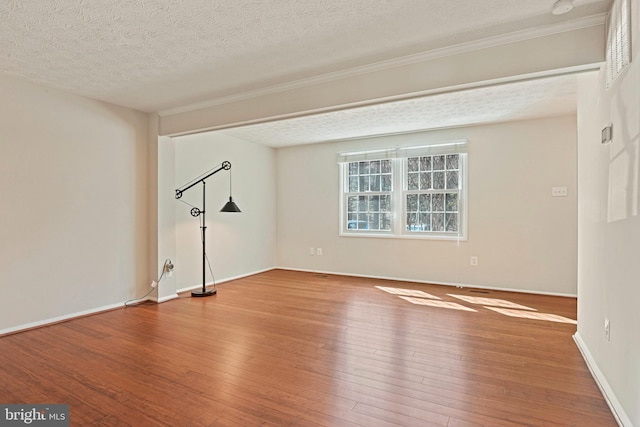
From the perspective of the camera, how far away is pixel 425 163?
5.38 metres

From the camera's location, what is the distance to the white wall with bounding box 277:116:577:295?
14.6 feet

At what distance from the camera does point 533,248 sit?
461 centimetres

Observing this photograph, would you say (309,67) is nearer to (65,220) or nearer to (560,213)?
(65,220)

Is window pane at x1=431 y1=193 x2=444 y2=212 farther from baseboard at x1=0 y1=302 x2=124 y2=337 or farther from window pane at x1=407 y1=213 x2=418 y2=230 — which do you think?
baseboard at x1=0 y1=302 x2=124 y2=337

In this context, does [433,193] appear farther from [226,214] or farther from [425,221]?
[226,214]

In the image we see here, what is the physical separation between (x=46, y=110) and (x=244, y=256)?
3381 mm

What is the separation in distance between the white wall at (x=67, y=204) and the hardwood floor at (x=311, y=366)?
33cm

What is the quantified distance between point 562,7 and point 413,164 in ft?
11.5

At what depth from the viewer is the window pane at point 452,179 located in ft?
16.9

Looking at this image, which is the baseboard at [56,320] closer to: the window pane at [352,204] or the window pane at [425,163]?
the window pane at [352,204]

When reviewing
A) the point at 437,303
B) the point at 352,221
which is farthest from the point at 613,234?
the point at 352,221

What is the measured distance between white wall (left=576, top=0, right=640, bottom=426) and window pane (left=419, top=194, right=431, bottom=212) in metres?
2.59

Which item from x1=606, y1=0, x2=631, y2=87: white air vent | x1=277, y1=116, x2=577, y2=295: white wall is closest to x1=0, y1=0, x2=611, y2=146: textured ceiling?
x1=606, y1=0, x2=631, y2=87: white air vent

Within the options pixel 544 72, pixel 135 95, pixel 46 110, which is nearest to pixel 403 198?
pixel 544 72
